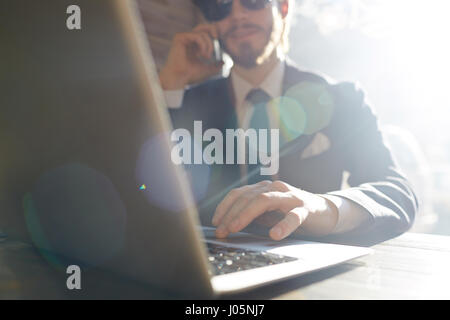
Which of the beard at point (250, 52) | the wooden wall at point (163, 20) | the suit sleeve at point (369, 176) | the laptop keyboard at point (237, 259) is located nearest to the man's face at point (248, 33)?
the beard at point (250, 52)

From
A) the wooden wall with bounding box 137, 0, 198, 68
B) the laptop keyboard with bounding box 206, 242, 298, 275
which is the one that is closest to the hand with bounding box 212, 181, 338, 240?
the laptop keyboard with bounding box 206, 242, 298, 275

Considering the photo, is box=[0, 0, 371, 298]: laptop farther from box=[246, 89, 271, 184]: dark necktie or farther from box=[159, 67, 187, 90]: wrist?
box=[159, 67, 187, 90]: wrist

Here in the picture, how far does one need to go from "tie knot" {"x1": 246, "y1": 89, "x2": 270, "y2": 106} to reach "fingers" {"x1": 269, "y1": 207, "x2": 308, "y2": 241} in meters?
1.14

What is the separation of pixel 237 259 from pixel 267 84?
148 centimetres

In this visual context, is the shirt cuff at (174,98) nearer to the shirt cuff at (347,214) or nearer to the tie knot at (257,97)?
the tie knot at (257,97)

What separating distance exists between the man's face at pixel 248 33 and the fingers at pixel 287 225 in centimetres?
144

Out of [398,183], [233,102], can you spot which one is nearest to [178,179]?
[398,183]

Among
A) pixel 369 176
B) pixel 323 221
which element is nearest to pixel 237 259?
pixel 323 221

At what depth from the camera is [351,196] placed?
0.90m

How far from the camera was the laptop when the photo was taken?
1.03ft

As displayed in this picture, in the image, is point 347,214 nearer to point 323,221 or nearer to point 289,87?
point 323,221

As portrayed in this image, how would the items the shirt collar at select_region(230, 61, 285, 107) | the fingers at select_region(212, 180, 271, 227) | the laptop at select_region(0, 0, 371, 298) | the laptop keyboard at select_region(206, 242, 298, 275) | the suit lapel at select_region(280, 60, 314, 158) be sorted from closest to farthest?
1. the laptop at select_region(0, 0, 371, 298)
2. the laptop keyboard at select_region(206, 242, 298, 275)
3. the fingers at select_region(212, 180, 271, 227)
4. the suit lapel at select_region(280, 60, 314, 158)
5. the shirt collar at select_region(230, 61, 285, 107)

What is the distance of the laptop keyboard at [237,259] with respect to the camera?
444mm
